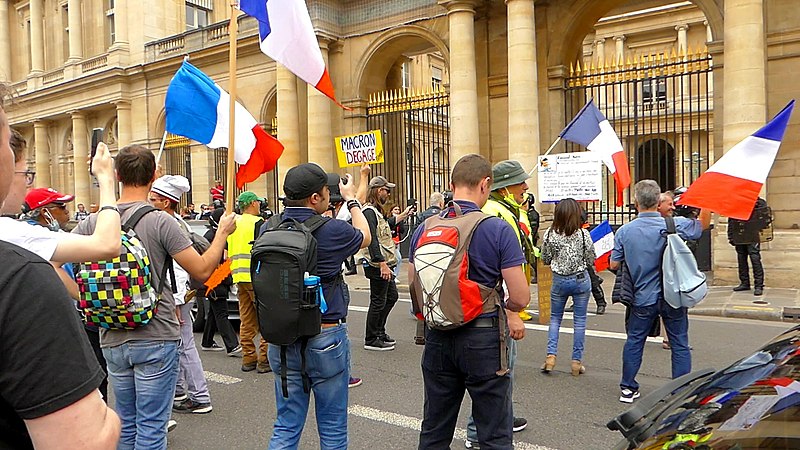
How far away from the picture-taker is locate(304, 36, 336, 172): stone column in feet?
60.7

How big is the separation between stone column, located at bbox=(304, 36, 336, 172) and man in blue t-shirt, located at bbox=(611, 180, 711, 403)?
548 inches

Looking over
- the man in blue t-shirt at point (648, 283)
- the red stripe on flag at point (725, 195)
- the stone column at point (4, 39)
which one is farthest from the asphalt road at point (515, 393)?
the stone column at point (4, 39)

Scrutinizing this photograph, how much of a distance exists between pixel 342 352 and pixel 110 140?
2901 centimetres

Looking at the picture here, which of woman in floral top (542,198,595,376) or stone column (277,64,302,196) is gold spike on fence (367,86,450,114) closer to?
stone column (277,64,302,196)

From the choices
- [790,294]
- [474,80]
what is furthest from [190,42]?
[790,294]

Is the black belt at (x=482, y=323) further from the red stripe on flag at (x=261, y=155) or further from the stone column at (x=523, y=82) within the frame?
the stone column at (x=523, y=82)

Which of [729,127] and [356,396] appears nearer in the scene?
[356,396]

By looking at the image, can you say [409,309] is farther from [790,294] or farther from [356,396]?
[790,294]

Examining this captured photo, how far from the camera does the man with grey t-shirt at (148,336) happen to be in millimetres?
3334

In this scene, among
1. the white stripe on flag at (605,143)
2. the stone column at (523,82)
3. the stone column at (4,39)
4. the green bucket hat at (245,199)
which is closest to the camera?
the green bucket hat at (245,199)

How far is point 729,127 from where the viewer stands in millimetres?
11406

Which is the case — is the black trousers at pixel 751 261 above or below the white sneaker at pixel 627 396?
above

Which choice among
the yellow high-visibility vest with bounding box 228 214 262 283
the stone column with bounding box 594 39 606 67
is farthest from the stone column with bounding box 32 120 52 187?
the yellow high-visibility vest with bounding box 228 214 262 283

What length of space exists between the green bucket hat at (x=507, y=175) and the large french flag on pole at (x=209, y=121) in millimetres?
2175
